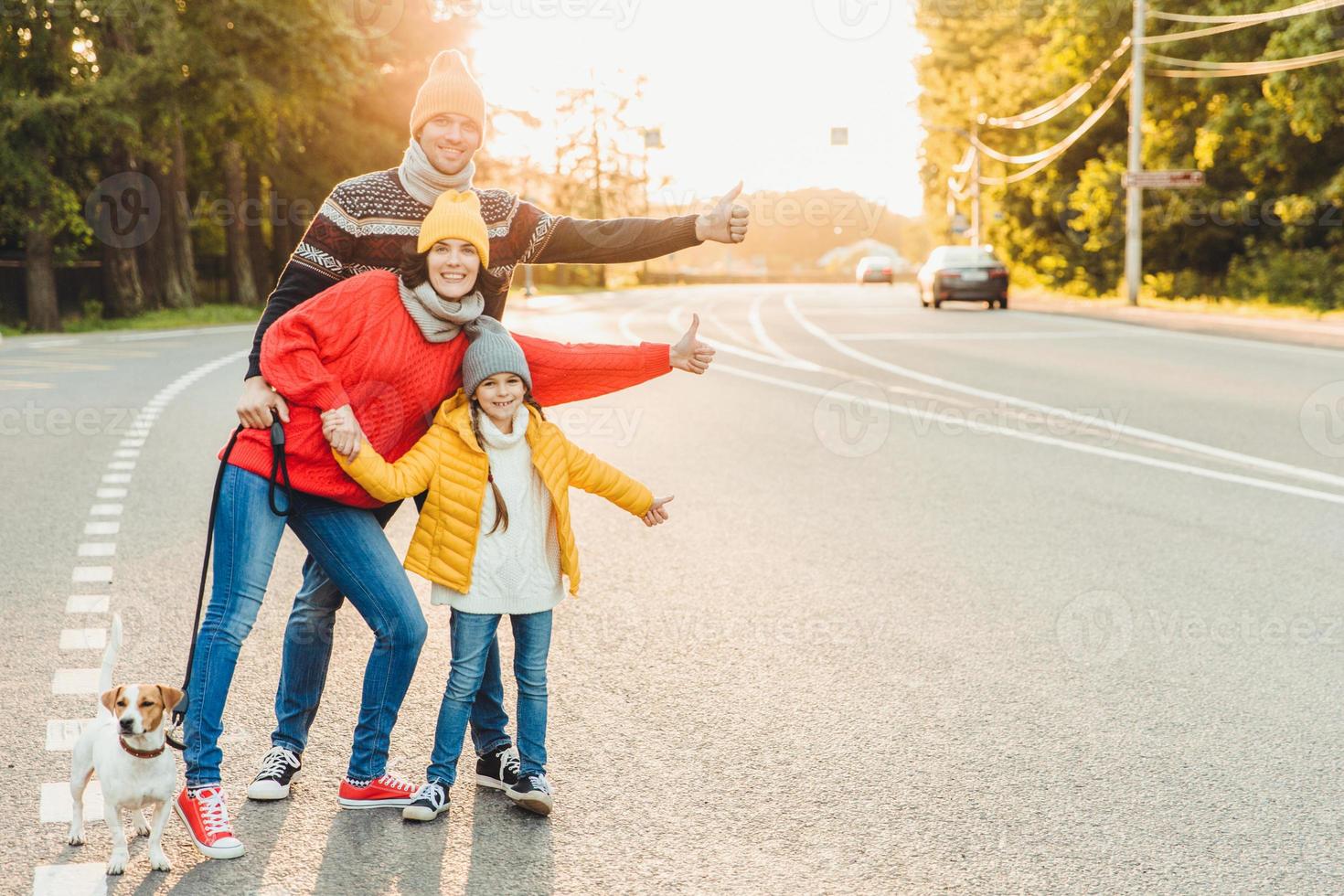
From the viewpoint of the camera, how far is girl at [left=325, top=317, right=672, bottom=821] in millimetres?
3912

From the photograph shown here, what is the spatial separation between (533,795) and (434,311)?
53.4 inches

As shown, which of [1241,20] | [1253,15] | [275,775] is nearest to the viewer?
[275,775]

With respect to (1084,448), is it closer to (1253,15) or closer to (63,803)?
(63,803)

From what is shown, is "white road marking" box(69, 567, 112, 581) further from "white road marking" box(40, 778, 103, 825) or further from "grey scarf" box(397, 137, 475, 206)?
"grey scarf" box(397, 137, 475, 206)

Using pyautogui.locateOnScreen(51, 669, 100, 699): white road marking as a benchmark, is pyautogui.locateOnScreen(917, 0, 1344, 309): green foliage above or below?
above

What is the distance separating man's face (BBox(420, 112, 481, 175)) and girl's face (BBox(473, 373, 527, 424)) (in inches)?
27.1

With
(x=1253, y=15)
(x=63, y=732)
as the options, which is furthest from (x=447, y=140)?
(x=1253, y=15)

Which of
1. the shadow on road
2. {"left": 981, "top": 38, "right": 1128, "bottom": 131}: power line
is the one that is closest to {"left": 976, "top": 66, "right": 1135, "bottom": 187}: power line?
{"left": 981, "top": 38, "right": 1128, "bottom": 131}: power line

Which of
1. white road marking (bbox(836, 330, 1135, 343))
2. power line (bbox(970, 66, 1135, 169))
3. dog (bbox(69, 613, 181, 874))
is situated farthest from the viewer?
power line (bbox(970, 66, 1135, 169))

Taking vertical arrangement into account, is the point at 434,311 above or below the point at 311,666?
above

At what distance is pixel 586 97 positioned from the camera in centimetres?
9194

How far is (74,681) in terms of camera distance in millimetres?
5188

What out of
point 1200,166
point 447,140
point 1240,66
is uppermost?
point 1240,66

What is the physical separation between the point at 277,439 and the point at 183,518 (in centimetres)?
511
